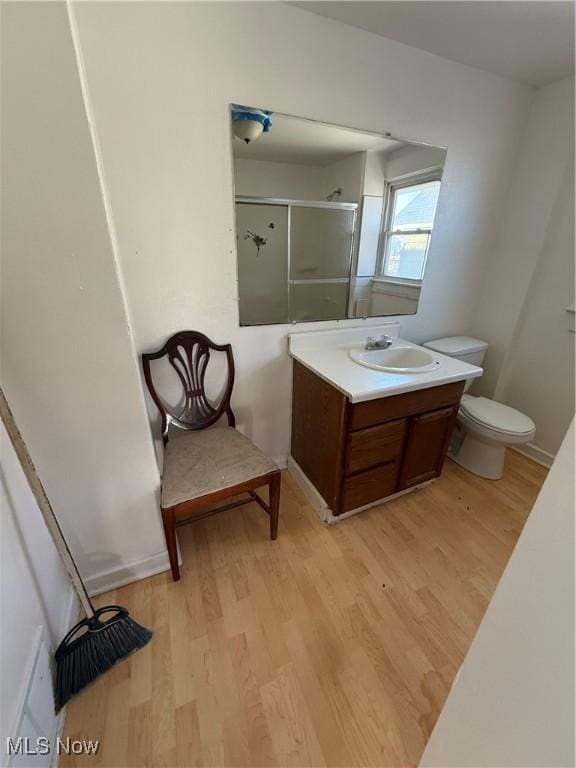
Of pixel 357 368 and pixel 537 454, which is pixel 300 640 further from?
pixel 537 454

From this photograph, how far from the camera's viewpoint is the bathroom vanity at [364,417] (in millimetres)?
1373

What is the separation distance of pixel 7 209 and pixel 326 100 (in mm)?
1344

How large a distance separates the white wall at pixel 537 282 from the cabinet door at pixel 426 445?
92cm

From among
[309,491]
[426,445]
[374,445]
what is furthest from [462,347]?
[309,491]

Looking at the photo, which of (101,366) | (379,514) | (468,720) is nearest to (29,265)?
(101,366)

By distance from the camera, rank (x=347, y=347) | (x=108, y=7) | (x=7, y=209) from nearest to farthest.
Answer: (x=7, y=209) → (x=108, y=7) → (x=347, y=347)

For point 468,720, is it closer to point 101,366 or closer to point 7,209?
point 101,366

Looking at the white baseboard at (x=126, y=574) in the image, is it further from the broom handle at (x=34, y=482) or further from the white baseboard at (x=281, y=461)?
the white baseboard at (x=281, y=461)

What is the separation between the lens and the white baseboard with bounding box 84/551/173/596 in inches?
49.2

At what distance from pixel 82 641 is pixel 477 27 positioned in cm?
277

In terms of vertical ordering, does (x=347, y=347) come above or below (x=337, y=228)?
below

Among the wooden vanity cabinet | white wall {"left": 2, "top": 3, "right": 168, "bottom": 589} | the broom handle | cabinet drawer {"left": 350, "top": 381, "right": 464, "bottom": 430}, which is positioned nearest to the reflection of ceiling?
white wall {"left": 2, "top": 3, "right": 168, "bottom": 589}

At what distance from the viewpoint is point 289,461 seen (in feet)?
6.53

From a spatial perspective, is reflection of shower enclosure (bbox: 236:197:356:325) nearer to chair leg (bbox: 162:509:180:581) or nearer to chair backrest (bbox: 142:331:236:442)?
chair backrest (bbox: 142:331:236:442)
